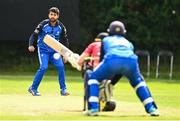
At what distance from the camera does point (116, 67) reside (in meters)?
11.2

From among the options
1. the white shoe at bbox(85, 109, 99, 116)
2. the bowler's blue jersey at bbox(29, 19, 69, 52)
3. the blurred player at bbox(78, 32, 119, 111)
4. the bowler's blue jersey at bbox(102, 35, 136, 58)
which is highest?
the bowler's blue jersey at bbox(29, 19, 69, 52)

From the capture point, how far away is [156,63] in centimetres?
3431

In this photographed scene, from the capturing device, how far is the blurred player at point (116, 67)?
36.8 feet

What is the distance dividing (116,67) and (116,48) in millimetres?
A: 360

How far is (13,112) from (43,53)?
4807 mm

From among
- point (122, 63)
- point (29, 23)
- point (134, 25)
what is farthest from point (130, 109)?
point (134, 25)

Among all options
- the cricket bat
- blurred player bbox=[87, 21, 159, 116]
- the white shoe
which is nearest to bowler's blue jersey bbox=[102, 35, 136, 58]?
blurred player bbox=[87, 21, 159, 116]

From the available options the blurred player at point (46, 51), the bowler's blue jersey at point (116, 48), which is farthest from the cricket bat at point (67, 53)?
the blurred player at point (46, 51)

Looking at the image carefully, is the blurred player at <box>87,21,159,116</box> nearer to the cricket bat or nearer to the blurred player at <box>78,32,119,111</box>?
the blurred player at <box>78,32,119,111</box>

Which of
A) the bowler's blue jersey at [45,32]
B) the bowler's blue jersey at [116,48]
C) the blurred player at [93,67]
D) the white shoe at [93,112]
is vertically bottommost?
the white shoe at [93,112]

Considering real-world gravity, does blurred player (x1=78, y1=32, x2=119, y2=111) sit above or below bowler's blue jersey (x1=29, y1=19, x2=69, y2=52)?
below

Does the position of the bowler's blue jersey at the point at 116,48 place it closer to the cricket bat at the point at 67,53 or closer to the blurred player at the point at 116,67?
the blurred player at the point at 116,67

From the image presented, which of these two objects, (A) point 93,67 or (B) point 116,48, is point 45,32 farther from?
(B) point 116,48

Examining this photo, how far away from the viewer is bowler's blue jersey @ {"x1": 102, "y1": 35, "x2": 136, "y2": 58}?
11273mm
